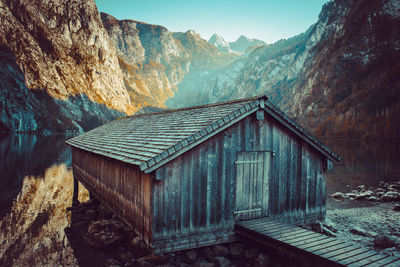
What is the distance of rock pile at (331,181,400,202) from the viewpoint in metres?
18.3

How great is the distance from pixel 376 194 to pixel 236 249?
15847 mm

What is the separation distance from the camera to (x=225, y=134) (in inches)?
350

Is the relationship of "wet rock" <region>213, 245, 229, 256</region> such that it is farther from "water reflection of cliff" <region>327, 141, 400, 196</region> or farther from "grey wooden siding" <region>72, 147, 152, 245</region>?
"water reflection of cliff" <region>327, 141, 400, 196</region>

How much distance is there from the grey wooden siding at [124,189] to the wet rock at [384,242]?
900 centimetres

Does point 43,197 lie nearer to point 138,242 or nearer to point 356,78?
point 138,242

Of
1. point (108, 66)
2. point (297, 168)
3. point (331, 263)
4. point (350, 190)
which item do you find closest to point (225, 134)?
point (297, 168)

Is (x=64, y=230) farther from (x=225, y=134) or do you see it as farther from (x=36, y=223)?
(x=225, y=134)

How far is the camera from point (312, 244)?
24.3 ft

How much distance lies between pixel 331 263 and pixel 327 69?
11404 centimetres

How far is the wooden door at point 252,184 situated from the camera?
30.3 ft

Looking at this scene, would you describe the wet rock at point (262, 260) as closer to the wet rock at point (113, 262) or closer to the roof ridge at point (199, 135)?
the roof ridge at point (199, 135)

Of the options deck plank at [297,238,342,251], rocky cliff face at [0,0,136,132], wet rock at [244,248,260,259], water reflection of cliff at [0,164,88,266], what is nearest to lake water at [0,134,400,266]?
water reflection of cliff at [0,164,88,266]

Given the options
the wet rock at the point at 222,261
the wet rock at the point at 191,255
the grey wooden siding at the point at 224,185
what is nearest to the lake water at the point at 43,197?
the wet rock at the point at 191,255

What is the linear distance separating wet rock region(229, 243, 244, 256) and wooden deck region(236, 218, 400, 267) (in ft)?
1.27
